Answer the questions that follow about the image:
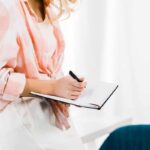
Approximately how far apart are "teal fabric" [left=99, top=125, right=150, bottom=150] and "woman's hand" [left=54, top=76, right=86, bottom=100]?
0.19m

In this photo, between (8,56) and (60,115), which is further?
(60,115)

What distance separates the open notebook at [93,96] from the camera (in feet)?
3.12

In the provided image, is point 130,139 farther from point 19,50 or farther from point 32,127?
point 19,50

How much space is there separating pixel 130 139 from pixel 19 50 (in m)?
0.39

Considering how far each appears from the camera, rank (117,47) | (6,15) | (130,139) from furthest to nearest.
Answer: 1. (117,47)
2. (130,139)
3. (6,15)

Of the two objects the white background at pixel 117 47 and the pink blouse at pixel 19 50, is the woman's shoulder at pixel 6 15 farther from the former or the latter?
the white background at pixel 117 47

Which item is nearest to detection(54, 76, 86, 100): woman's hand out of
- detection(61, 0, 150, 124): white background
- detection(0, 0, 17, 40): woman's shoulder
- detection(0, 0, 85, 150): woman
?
detection(0, 0, 85, 150): woman

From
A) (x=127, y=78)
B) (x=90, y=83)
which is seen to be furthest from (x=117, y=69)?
(x=90, y=83)

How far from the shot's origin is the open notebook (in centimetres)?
95

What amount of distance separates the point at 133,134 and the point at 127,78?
0.90m

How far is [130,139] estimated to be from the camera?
1.09 m

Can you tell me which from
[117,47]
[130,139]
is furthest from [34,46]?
[117,47]

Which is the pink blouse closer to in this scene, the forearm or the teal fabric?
the forearm

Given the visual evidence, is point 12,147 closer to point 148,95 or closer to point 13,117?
point 13,117
